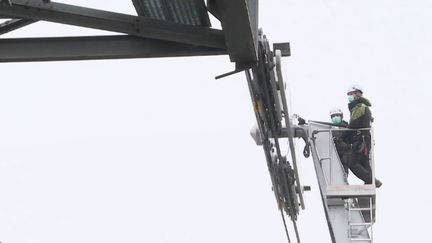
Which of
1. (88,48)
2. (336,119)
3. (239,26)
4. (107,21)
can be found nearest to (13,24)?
(88,48)

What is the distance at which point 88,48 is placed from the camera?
22.9ft

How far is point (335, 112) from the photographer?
549 inches

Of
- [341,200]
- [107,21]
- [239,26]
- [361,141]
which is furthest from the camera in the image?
[361,141]

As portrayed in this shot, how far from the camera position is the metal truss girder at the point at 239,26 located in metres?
5.81

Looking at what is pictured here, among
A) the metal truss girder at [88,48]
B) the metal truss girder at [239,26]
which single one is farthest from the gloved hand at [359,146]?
the metal truss girder at [239,26]

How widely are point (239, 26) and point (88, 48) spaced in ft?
5.27

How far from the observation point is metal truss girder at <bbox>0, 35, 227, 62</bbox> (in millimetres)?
6840

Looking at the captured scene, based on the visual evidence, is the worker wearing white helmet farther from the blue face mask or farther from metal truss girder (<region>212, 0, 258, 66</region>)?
metal truss girder (<region>212, 0, 258, 66</region>)

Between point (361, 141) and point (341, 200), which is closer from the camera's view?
point (341, 200)

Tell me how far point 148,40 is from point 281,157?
18.8 ft

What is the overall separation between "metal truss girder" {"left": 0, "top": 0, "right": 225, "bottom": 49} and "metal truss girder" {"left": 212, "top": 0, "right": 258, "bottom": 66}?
280 mm

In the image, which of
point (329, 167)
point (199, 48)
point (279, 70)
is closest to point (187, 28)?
point (199, 48)

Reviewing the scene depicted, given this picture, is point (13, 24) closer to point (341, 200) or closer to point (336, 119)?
point (341, 200)

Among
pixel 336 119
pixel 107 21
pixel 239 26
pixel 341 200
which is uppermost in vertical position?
pixel 107 21
